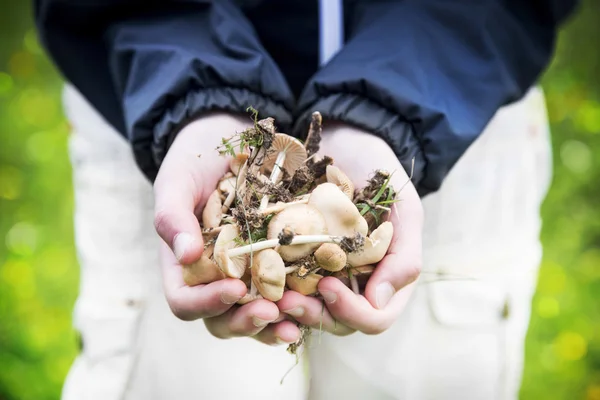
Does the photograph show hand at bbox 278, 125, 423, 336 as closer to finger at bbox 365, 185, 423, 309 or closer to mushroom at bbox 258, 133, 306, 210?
finger at bbox 365, 185, 423, 309

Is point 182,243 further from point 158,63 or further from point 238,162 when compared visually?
point 158,63

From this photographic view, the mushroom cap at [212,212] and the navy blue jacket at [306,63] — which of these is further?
the navy blue jacket at [306,63]

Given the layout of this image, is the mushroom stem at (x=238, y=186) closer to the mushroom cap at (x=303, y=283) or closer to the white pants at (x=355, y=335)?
the mushroom cap at (x=303, y=283)

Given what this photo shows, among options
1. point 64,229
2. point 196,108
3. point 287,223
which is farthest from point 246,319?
point 64,229

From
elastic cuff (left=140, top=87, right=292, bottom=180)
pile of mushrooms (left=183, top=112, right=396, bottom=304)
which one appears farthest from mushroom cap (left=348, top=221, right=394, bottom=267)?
elastic cuff (left=140, top=87, right=292, bottom=180)

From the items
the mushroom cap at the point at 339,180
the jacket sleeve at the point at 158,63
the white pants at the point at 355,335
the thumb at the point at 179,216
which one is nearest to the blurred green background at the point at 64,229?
the white pants at the point at 355,335

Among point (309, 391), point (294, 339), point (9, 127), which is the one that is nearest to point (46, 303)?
point (9, 127)

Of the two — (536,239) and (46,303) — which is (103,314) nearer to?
(536,239)
